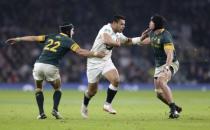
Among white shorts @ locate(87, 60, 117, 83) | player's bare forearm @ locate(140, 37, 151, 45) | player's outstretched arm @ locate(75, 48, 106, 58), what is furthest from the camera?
player's bare forearm @ locate(140, 37, 151, 45)

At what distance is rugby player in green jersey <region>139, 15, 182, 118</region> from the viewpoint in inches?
708

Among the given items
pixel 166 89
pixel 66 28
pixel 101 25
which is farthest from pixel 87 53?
pixel 101 25

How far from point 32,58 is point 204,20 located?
10.6 meters

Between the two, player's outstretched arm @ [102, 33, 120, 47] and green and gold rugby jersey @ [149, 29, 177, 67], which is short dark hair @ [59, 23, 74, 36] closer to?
player's outstretched arm @ [102, 33, 120, 47]

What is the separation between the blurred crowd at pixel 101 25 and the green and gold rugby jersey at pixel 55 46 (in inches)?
801

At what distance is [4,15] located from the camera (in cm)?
4222

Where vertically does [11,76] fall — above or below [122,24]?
below

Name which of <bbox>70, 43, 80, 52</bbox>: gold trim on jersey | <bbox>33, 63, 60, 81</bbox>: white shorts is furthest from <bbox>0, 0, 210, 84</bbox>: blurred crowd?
<bbox>70, 43, 80, 52</bbox>: gold trim on jersey

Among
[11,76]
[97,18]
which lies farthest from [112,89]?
[97,18]

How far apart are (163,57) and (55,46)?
109 inches

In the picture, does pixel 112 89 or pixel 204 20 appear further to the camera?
pixel 204 20

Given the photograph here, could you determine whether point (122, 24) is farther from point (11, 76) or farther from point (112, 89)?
point (11, 76)

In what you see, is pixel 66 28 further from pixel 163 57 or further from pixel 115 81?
pixel 163 57

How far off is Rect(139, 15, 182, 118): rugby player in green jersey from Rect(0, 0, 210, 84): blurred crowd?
19.3 m
